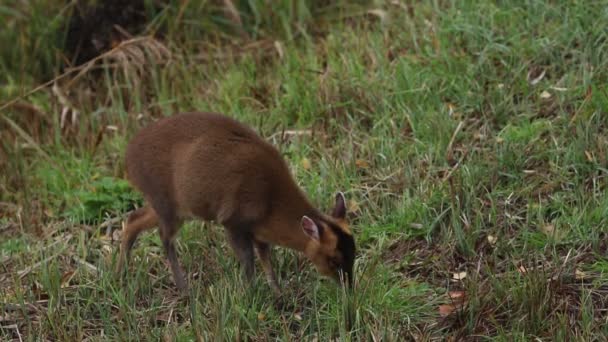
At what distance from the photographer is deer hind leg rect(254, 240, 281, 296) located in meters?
6.53

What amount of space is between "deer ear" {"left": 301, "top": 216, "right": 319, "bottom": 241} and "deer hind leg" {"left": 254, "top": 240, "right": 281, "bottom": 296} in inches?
14.9

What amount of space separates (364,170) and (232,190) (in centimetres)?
150

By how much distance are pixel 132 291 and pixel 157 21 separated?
4.25 meters

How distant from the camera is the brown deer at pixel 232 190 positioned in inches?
255

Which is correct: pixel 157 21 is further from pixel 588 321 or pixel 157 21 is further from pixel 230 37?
pixel 588 321

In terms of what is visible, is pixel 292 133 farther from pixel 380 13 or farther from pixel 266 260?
pixel 266 260

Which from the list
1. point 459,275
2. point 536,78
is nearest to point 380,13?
point 536,78

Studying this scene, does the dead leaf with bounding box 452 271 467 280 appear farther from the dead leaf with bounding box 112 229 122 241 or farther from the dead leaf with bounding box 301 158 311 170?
the dead leaf with bounding box 112 229 122 241

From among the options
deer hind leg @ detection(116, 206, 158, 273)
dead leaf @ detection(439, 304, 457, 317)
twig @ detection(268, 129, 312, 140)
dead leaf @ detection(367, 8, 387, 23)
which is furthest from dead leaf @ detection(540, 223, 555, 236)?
dead leaf @ detection(367, 8, 387, 23)

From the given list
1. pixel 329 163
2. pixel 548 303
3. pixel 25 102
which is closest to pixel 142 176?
pixel 329 163

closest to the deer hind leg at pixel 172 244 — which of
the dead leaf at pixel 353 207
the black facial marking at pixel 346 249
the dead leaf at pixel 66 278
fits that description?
the dead leaf at pixel 66 278

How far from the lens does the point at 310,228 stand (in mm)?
6277

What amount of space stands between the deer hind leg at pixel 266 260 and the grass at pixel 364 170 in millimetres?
105

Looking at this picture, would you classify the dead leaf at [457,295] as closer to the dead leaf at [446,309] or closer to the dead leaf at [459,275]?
the dead leaf at [446,309]
